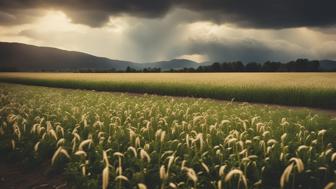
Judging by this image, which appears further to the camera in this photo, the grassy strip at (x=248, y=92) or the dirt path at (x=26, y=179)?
the grassy strip at (x=248, y=92)

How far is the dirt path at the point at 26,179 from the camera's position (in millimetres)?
5675

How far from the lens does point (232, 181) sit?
475 centimetres

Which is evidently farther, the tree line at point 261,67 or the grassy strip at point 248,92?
the tree line at point 261,67

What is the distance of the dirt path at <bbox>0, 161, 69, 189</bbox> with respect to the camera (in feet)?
18.6

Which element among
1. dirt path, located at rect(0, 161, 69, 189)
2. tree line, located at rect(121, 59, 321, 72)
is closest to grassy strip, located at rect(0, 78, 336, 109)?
dirt path, located at rect(0, 161, 69, 189)

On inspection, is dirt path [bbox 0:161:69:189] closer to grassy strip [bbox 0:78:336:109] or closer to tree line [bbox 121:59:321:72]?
grassy strip [bbox 0:78:336:109]

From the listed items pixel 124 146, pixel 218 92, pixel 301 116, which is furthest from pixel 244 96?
pixel 124 146

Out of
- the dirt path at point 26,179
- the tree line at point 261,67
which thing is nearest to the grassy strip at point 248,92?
the dirt path at point 26,179

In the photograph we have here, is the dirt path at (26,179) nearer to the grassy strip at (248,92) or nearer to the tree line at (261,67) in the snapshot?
the grassy strip at (248,92)

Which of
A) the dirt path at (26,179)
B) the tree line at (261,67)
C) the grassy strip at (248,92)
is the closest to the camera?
the dirt path at (26,179)

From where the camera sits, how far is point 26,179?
616 centimetres

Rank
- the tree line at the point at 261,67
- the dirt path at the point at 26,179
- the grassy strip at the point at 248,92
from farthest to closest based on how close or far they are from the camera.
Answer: the tree line at the point at 261,67
the grassy strip at the point at 248,92
the dirt path at the point at 26,179

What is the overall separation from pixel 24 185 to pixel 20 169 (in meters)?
1.04

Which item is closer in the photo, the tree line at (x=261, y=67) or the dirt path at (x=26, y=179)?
the dirt path at (x=26, y=179)
